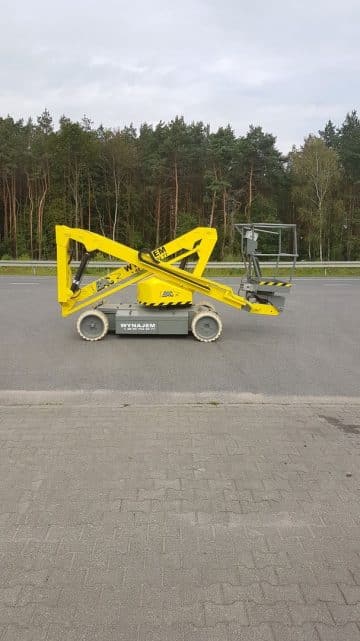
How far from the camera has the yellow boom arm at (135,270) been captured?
948cm

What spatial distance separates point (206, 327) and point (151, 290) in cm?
118

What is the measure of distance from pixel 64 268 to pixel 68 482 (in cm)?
613

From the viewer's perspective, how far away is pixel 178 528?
328 centimetres

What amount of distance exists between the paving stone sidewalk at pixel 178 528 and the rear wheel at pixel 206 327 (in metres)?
4.07

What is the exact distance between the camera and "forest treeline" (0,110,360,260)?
1681 inches

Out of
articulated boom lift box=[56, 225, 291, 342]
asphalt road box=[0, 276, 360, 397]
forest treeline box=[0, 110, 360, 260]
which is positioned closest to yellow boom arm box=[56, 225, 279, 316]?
articulated boom lift box=[56, 225, 291, 342]

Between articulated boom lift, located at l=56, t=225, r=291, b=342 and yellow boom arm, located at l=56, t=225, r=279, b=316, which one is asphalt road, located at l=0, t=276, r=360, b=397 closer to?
articulated boom lift, located at l=56, t=225, r=291, b=342

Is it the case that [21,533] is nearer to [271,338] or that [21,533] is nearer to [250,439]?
[250,439]

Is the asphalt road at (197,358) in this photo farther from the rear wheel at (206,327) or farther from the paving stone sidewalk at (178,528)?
the paving stone sidewalk at (178,528)

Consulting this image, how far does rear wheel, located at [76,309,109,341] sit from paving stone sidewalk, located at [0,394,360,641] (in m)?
4.00

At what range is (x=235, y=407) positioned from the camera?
5605 millimetres

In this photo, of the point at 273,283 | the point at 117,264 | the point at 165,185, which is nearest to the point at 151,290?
the point at 273,283

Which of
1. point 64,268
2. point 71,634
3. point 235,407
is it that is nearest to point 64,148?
point 64,268

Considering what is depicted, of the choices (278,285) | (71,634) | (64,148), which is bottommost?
(71,634)
